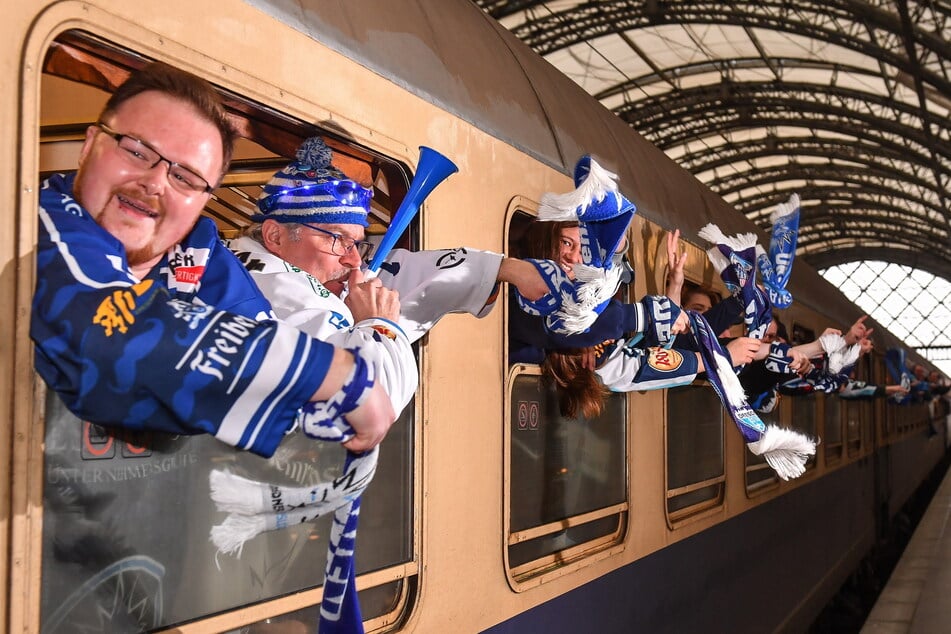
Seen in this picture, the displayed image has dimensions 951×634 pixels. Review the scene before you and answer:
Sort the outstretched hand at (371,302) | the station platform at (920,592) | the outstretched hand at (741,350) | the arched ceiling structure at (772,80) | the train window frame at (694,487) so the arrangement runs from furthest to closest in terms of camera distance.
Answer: the arched ceiling structure at (772,80), the station platform at (920,592), the train window frame at (694,487), the outstretched hand at (741,350), the outstretched hand at (371,302)

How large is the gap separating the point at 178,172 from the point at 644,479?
282 centimetres

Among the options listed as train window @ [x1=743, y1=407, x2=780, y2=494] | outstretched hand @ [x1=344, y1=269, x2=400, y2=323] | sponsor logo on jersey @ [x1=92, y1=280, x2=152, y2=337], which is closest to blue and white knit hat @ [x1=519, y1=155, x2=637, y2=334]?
outstretched hand @ [x1=344, y1=269, x2=400, y2=323]

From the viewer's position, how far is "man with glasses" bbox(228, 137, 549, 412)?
1.61 metres

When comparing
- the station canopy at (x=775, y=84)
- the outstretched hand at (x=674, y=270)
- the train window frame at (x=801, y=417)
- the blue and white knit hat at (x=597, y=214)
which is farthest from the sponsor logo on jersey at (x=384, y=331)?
the station canopy at (x=775, y=84)

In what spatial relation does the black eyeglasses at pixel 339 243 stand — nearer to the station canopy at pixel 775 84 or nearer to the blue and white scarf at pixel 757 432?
the blue and white scarf at pixel 757 432

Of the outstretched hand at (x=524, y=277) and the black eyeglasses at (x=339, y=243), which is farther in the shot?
the outstretched hand at (x=524, y=277)

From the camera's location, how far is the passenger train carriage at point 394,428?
55.4 inches

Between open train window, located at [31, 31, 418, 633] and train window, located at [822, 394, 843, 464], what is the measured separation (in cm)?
693

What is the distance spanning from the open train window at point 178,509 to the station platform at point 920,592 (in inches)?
249

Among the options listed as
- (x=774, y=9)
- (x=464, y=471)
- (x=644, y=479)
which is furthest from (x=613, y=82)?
(x=464, y=471)

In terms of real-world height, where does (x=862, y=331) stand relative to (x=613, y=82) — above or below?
below

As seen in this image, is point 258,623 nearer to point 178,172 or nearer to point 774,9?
point 178,172

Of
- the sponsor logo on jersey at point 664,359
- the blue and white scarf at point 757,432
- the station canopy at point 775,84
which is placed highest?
the station canopy at point 775,84

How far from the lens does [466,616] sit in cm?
246
